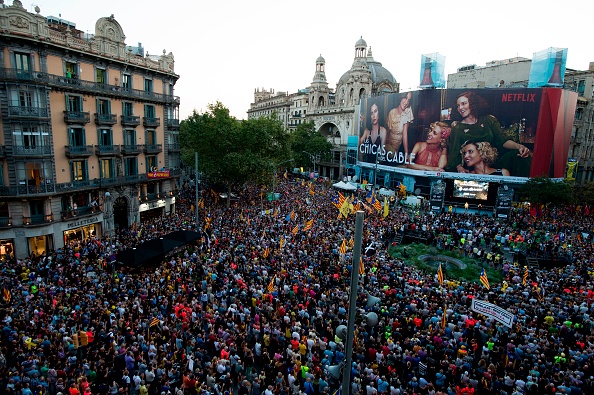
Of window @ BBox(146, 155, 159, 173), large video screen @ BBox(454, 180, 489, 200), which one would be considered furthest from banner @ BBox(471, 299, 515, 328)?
large video screen @ BBox(454, 180, 489, 200)

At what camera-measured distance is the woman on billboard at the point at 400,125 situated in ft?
182

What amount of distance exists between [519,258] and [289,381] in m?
24.5

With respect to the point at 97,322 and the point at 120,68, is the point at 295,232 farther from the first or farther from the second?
the point at 120,68

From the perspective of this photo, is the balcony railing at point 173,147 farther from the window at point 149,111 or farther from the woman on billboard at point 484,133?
the woman on billboard at point 484,133

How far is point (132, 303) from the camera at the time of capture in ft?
58.1

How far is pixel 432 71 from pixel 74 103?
45425 mm

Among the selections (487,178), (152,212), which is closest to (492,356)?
(152,212)

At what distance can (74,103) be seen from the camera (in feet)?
98.6

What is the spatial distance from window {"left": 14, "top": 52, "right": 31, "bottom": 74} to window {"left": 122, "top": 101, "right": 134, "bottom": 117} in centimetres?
844

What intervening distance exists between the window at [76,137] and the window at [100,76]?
4745 millimetres

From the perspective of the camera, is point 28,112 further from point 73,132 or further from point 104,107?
point 104,107

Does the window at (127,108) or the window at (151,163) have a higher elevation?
the window at (127,108)

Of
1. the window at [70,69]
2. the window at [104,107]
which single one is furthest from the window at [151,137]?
the window at [70,69]

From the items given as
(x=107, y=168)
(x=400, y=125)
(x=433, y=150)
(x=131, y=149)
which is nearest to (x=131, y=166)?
(x=131, y=149)
